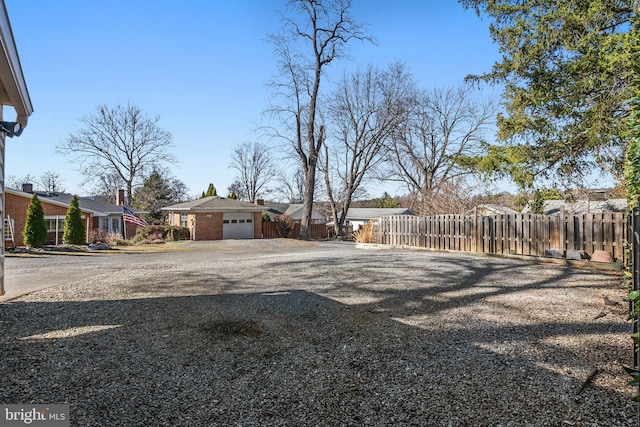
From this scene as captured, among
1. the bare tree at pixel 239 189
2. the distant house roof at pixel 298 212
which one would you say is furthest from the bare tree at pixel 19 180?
the distant house roof at pixel 298 212

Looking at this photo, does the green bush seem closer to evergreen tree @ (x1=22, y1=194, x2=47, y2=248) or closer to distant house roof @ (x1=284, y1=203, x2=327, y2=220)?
evergreen tree @ (x1=22, y1=194, x2=47, y2=248)

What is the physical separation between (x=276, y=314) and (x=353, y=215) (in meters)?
43.1

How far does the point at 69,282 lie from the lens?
310 inches

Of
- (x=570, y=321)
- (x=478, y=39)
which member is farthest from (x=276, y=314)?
(x=478, y=39)

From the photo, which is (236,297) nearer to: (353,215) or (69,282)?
(69,282)

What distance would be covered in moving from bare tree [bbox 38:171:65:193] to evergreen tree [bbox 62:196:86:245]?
1293 inches

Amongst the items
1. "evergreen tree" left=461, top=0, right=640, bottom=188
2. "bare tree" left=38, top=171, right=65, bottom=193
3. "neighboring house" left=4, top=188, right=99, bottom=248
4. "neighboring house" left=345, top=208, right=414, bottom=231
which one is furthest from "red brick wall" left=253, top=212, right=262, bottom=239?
"bare tree" left=38, top=171, right=65, bottom=193

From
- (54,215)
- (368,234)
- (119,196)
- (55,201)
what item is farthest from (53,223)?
(368,234)

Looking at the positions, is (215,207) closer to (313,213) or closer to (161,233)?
(161,233)

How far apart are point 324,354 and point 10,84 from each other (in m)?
4.94

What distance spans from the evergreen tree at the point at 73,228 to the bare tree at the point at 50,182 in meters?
32.8

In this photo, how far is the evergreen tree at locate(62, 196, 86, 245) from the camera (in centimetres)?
2028

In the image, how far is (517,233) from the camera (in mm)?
11742

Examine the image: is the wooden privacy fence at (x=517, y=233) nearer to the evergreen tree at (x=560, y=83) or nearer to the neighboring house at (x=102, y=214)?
the evergreen tree at (x=560, y=83)
